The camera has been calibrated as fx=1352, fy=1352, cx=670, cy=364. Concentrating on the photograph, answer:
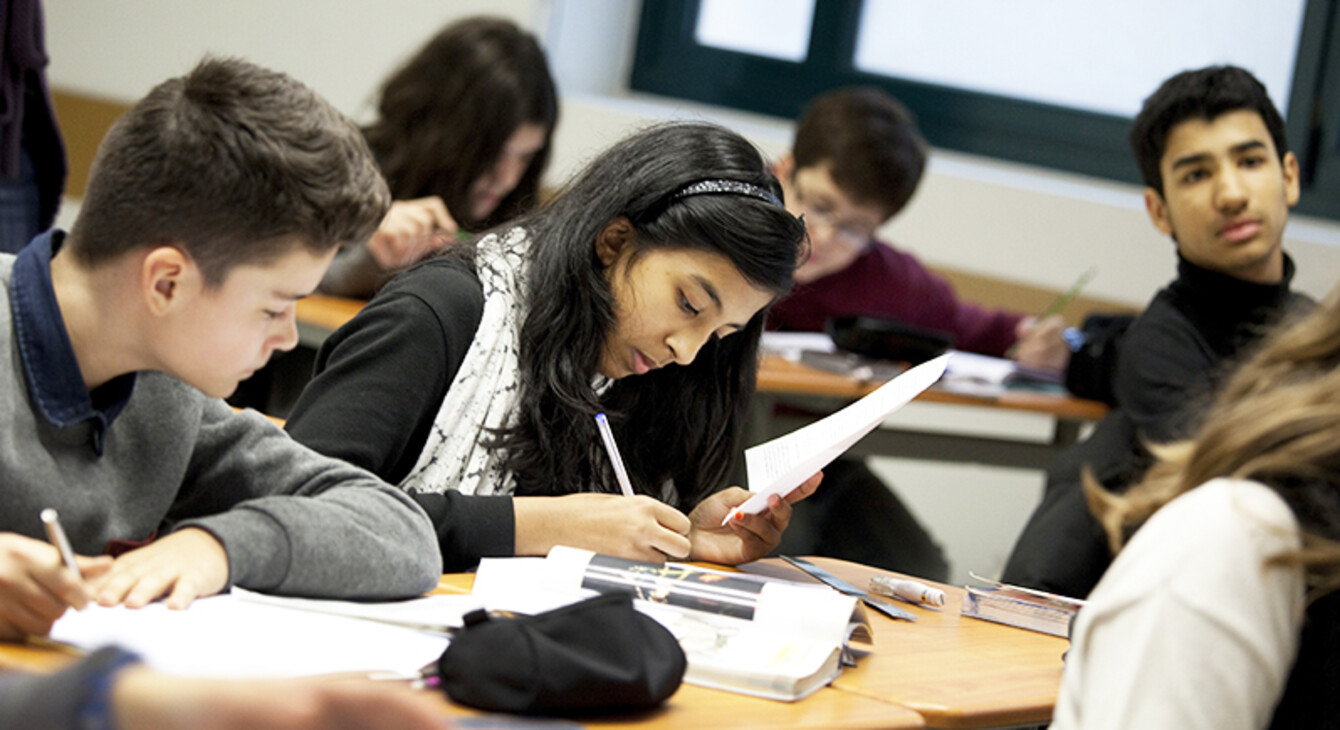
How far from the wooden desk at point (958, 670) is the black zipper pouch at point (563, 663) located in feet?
0.74

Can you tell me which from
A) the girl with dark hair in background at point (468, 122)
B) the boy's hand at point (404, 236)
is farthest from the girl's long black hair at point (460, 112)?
the boy's hand at point (404, 236)

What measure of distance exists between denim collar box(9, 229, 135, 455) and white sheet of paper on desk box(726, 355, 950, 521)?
673 mm

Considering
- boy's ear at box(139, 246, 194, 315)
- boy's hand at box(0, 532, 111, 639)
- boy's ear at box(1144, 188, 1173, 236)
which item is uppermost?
boy's ear at box(1144, 188, 1173, 236)

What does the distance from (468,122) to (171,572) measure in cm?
225

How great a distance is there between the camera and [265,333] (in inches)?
42.9

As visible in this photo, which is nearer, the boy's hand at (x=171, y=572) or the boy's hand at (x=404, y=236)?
the boy's hand at (x=171, y=572)

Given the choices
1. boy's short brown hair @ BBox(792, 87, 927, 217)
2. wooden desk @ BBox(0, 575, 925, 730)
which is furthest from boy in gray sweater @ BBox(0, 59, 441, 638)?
boy's short brown hair @ BBox(792, 87, 927, 217)

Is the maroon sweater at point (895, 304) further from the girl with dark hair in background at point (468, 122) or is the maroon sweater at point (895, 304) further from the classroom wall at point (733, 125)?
the girl with dark hair in background at point (468, 122)

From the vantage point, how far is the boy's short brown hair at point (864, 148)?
3279 mm

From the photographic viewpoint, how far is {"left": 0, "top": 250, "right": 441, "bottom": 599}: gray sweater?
1.03m

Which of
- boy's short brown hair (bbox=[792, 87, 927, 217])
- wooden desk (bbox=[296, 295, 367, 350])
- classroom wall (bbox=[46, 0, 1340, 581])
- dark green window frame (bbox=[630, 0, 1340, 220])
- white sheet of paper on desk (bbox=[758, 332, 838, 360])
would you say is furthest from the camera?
dark green window frame (bbox=[630, 0, 1340, 220])

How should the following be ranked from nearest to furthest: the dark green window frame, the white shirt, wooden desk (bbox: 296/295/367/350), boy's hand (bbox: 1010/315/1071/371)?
the white shirt → wooden desk (bbox: 296/295/367/350) → boy's hand (bbox: 1010/315/1071/371) → the dark green window frame

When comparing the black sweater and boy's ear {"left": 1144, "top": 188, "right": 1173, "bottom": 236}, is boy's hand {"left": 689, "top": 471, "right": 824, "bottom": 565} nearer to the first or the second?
the black sweater

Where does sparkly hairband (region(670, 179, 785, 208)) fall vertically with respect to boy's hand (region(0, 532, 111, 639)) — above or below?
above
